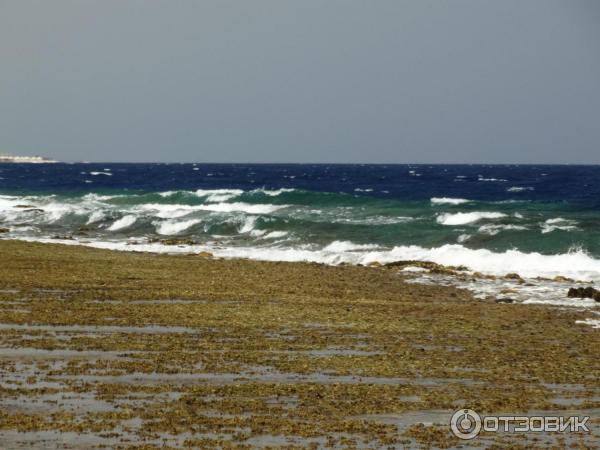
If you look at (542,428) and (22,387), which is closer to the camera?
(542,428)

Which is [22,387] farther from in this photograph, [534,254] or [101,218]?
[101,218]

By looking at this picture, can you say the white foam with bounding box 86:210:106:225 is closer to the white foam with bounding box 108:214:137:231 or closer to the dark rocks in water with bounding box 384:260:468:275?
the white foam with bounding box 108:214:137:231

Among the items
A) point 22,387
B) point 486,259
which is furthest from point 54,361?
point 486,259

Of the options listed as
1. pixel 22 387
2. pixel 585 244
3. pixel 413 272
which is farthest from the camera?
pixel 585 244

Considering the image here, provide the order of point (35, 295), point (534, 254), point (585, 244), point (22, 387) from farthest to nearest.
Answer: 1. point (585, 244)
2. point (534, 254)
3. point (35, 295)
4. point (22, 387)

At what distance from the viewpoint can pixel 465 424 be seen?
11.1 m

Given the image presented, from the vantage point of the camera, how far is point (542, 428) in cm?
1108

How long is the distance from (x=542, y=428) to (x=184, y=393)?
467 cm

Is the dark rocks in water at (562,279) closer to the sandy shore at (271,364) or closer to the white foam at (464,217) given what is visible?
the sandy shore at (271,364)

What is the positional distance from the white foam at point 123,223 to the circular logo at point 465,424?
43.6m

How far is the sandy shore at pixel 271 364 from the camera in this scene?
34.6 feet

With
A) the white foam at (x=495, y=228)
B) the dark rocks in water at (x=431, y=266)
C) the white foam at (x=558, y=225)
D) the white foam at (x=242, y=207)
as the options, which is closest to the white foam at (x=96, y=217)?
the white foam at (x=242, y=207)

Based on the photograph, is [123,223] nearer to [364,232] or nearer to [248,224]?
[248,224]

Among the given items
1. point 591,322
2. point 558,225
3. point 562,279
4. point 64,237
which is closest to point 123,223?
point 64,237
